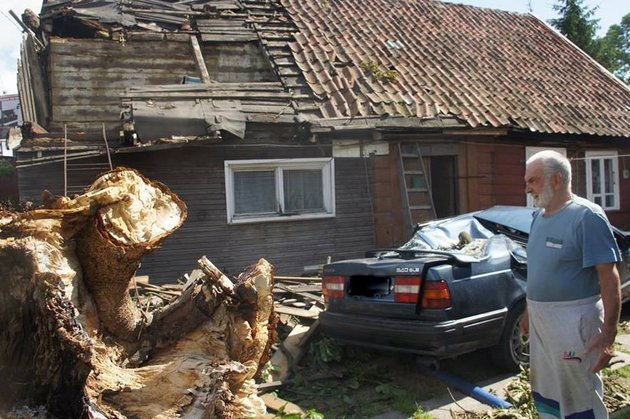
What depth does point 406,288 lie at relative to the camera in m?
4.84

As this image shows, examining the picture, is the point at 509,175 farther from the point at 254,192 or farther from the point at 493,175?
the point at 254,192

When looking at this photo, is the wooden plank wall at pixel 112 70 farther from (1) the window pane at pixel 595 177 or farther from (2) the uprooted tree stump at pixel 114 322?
(1) the window pane at pixel 595 177

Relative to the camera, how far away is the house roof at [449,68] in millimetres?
9984

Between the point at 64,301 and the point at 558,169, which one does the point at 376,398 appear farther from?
the point at 64,301

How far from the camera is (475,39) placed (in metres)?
13.9

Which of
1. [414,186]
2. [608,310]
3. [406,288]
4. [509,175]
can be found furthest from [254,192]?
[608,310]

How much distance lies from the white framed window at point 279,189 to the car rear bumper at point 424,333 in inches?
155

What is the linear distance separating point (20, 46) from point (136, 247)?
804 centimetres

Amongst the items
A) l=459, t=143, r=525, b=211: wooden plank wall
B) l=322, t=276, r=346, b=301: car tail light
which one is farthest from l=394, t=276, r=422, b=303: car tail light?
l=459, t=143, r=525, b=211: wooden plank wall

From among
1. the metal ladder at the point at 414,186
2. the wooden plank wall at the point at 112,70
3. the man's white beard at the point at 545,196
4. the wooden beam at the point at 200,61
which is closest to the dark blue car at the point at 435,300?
the man's white beard at the point at 545,196

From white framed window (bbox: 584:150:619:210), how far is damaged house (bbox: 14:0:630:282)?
44 centimetres

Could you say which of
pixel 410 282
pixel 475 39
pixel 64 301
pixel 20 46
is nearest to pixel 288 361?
pixel 410 282

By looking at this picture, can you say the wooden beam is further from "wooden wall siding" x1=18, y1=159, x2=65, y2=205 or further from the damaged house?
"wooden wall siding" x1=18, y1=159, x2=65, y2=205

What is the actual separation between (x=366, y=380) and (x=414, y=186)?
17.1 feet
